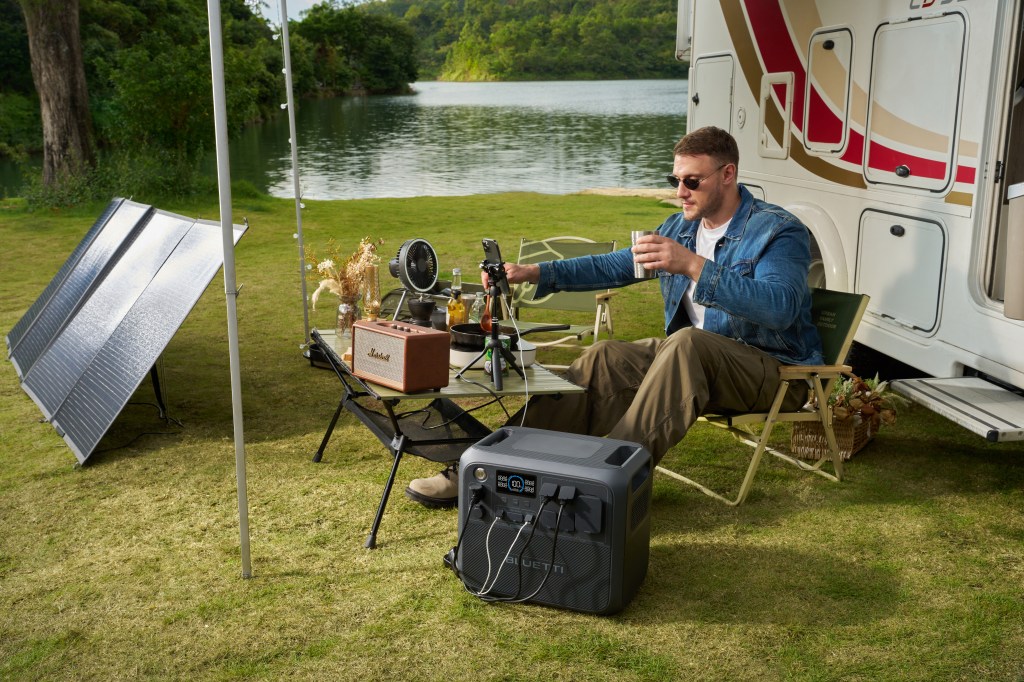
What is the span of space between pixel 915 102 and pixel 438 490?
2.31 metres

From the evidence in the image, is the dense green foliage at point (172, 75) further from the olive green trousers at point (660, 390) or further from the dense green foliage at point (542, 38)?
the dense green foliage at point (542, 38)

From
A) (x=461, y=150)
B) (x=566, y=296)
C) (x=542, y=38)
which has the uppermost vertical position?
(x=542, y=38)

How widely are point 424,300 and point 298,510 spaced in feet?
2.94

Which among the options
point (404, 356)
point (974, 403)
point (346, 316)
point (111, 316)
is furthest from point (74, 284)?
point (974, 403)

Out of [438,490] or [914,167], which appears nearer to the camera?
[438,490]

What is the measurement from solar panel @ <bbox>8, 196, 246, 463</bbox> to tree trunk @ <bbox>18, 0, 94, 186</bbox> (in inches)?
286

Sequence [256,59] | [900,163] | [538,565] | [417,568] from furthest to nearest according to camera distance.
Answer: [256,59] < [900,163] < [417,568] < [538,565]

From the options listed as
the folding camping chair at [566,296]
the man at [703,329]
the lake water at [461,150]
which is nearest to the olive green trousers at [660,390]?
the man at [703,329]

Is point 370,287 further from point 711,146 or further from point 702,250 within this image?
point 711,146

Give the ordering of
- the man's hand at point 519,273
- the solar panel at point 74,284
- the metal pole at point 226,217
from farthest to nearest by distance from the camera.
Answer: the solar panel at point 74,284
the man's hand at point 519,273
the metal pole at point 226,217

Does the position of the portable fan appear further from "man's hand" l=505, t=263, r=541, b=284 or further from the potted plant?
the potted plant

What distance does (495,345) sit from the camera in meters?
3.19

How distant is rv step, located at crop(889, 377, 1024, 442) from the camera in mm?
3064

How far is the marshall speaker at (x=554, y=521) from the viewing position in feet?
8.24
